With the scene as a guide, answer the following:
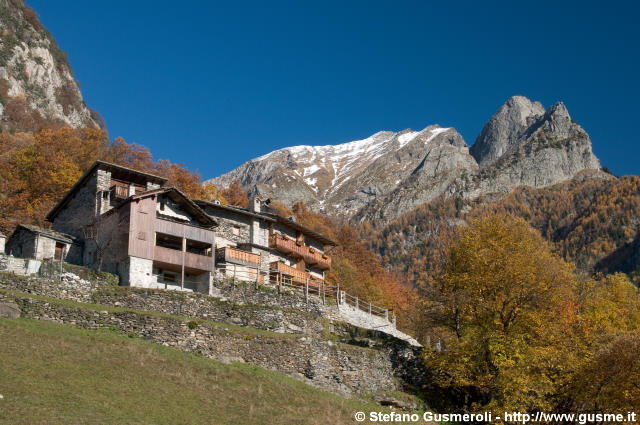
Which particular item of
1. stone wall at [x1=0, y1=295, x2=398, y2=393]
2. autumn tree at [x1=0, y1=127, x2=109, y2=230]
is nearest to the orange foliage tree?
autumn tree at [x1=0, y1=127, x2=109, y2=230]

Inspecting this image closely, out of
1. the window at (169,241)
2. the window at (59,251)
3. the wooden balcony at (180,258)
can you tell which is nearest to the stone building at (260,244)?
the wooden balcony at (180,258)

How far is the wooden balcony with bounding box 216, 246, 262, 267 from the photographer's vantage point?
2042 inches

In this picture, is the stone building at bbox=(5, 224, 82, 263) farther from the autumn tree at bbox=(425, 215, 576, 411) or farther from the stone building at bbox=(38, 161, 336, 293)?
the autumn tree at bbox=(425, 215, 576, 411)

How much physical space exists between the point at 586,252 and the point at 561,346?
456 ft

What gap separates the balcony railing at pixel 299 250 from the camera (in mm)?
59438

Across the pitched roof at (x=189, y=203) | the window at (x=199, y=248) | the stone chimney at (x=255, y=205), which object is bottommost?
the window at (x=199, y=248)

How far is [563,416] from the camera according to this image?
3672 cm

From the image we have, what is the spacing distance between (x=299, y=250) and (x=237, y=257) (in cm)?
1052

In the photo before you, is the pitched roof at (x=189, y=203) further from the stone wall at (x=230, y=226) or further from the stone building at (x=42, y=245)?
the stone building at (x=42, y=245)

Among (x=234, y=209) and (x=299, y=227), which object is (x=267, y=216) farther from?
(x=299, y=227)

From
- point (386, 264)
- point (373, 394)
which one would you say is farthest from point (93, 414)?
point (386, 264)

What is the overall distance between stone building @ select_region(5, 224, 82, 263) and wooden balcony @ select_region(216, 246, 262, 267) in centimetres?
1105

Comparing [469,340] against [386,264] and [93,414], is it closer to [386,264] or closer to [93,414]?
[93,414]

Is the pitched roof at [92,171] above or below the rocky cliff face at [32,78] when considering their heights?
below
